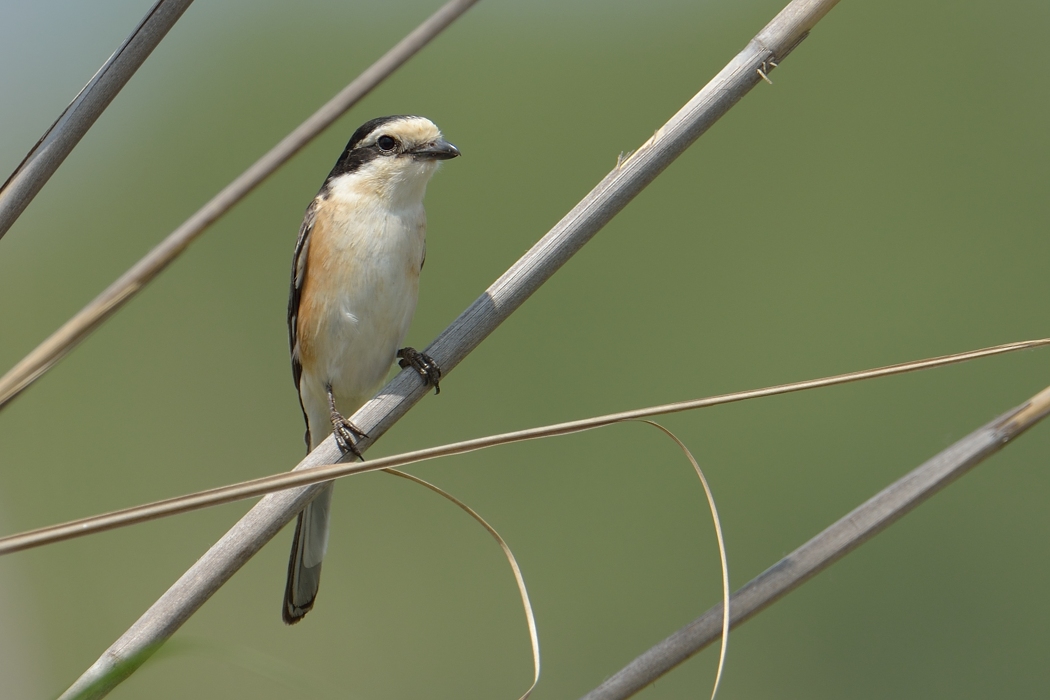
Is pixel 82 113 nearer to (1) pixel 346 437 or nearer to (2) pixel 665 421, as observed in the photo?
(1) pixel 346 437

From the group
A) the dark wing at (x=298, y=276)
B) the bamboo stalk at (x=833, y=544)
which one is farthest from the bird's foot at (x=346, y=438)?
the bamboo stalk at (x=833, y=544)

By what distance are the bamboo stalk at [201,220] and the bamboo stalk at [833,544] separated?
983mm

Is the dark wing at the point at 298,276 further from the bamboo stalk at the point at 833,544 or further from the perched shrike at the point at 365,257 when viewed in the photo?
the bamboo stalk at the point at 833,544

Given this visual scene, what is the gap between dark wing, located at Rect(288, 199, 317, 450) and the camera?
318 cm

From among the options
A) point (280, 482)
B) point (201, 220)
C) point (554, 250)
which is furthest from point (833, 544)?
point (201, 220)

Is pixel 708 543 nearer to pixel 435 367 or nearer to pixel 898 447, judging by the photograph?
pixel 898 447

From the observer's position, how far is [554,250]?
1.63 meters

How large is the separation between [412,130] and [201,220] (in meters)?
2.12

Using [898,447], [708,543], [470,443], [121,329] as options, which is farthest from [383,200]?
[121,329]

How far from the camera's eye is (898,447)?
879cm

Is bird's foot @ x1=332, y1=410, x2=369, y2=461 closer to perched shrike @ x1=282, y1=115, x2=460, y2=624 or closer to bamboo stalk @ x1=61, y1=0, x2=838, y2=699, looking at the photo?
perched shrike @ x1=282, y1=115, x2=460, y2=624

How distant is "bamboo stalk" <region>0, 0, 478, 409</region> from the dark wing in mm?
2142

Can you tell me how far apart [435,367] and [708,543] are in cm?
752

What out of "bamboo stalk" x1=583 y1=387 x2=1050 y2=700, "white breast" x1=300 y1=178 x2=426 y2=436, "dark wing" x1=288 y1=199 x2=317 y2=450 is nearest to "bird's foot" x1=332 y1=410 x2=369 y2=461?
"white breast" x1=300 y1=178 x2=426 y2=436
